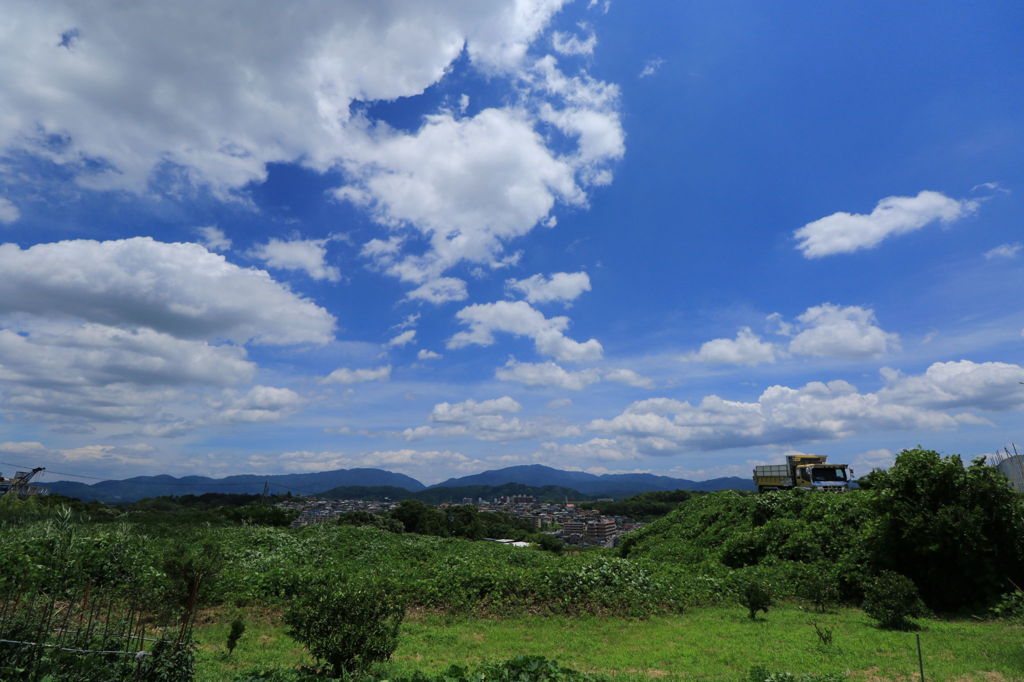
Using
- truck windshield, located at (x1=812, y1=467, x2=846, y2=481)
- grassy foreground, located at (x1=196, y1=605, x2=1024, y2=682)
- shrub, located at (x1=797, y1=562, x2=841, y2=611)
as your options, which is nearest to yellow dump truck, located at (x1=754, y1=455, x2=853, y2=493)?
truck windshield, located at (x1=812, y1=467, x2=846, y2=481)

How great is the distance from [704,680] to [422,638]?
7.89m

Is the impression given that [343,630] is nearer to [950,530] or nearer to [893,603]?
[893,603]

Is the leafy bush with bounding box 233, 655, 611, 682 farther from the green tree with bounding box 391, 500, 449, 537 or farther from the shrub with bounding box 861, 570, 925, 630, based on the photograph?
the green tree with bounding box 391, 500, 449, 537

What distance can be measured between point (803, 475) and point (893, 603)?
30035 mm

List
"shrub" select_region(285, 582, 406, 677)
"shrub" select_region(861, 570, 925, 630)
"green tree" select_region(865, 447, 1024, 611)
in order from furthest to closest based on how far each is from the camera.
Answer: "green tree" select_region(865, 447, 1024, 611) < "shrub" select_region(861, 570, 925, 630) < "shrub" select_region(285, 582, 406, 677)

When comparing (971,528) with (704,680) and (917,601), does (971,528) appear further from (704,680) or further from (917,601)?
(704,680)

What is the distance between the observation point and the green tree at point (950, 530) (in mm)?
17172

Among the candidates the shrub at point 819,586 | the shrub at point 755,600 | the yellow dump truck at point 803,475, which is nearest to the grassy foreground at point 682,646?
the shrub at point 755,600

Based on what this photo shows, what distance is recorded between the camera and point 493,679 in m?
9.27

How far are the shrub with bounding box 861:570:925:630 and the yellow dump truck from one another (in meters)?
22.9

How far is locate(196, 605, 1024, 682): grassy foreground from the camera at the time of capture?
11383mm

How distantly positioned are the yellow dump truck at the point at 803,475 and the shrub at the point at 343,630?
35900 millimetres

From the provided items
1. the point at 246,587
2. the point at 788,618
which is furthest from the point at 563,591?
the point at 246,587

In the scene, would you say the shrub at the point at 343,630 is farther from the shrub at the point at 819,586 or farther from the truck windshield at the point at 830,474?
the truck windshield at the point at 830,474
